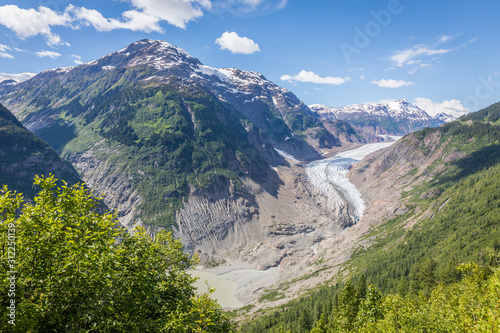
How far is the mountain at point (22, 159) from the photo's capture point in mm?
137375

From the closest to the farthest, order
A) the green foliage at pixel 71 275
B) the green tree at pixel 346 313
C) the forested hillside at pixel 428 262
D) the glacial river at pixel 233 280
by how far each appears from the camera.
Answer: the green foliage at pixel 71 275
the forested hillside at pixel 428 262
the green tree at pixel 346 313
the glacial river at pixel 233 280

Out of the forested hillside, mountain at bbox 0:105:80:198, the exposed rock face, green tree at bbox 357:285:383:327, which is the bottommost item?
the forested hillside

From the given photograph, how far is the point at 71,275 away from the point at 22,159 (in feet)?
597

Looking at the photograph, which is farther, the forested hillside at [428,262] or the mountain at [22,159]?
the mountain at [22,159]

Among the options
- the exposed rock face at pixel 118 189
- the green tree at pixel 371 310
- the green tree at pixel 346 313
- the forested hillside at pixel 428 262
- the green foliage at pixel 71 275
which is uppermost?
the exposed rock face at pixel 118 189

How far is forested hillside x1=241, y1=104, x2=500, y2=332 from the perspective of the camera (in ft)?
105

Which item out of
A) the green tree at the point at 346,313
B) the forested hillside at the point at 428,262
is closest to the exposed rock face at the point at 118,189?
the forested hillside at the point at 428,262

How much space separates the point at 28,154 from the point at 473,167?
276m

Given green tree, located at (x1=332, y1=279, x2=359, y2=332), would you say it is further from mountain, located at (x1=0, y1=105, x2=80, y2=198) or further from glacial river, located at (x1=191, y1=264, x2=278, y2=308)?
mountain, located at (x1=0, y1=105, x2=80, y2=198)

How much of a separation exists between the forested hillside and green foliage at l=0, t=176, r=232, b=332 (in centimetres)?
2122

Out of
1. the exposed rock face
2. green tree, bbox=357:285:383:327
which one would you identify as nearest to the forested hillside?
green tree, bbox=357:285:383:327

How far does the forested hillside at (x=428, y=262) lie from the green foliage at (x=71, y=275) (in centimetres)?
2122

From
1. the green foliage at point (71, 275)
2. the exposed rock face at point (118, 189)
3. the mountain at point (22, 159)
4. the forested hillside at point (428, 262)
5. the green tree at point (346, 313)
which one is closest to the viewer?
the green foliage at point (71, 275)

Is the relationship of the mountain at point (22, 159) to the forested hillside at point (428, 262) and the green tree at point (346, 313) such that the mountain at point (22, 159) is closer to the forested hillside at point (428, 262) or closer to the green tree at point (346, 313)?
the forested hillside at point (428, 262)
